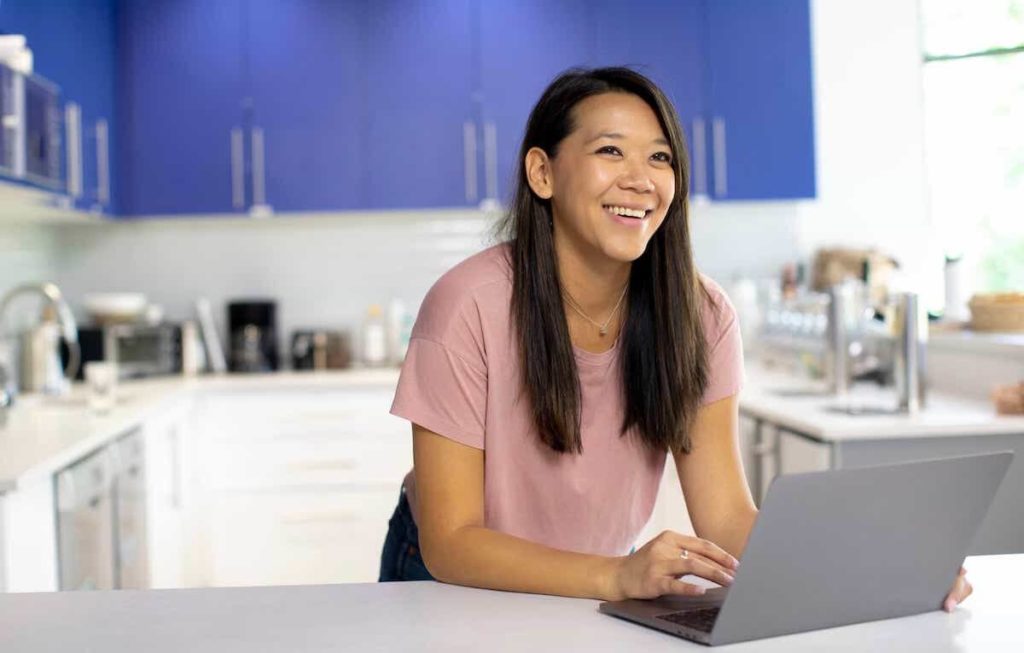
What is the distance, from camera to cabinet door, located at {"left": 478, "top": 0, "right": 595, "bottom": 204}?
4.75 meters

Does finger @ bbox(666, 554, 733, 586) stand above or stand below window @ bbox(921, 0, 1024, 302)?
below

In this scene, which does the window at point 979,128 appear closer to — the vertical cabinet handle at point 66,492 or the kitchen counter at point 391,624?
the vertical cabinet handle at point 66,492

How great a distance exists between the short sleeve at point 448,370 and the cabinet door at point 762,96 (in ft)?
11.1

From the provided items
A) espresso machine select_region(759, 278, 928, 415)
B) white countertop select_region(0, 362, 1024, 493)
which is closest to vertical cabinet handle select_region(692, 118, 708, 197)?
espresso machine select_region(759, 278, 928, 415)

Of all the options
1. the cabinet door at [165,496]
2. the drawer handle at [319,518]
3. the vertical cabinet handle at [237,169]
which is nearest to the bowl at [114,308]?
the vertical cabinet handle at [237,169]

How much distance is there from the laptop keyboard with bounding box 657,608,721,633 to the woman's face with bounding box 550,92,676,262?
571 mm

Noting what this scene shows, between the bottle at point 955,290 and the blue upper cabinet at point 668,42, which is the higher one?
the blue upper cabinet at point 668,42

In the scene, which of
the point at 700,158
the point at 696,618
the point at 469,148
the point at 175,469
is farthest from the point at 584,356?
the point at 700,158

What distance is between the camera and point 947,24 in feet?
16.4

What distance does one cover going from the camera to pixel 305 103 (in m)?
4.75

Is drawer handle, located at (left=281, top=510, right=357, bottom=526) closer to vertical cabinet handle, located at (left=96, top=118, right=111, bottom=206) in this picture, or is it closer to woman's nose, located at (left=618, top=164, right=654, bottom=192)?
vertical cabinet handle, located at (left=96, top=118, right=111, bottom=206)

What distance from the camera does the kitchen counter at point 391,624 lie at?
3.75ft

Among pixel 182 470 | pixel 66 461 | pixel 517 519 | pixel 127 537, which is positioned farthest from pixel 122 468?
pixel 517 519

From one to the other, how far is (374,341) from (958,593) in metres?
3.77
